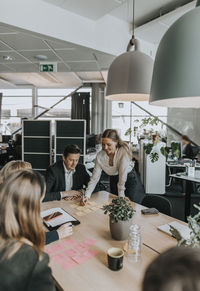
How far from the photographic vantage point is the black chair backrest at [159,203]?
1.98m

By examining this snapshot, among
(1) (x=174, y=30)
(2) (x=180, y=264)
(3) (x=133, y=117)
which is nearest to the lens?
(2) (x=180, y=264)

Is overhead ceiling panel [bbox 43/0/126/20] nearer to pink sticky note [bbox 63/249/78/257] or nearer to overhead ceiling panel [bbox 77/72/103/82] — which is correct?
pink sticky note [bbox 63/249/78/257]

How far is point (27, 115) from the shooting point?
380 inches

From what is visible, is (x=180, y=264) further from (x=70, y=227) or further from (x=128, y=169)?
(x=128, y=169)

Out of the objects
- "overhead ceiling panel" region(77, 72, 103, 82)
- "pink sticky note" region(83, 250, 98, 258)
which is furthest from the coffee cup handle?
"overhead ceiling panel" region(77, 72, 103, 82)

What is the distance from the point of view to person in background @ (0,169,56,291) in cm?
83

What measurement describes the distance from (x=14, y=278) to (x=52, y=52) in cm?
386

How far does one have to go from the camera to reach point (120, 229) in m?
1.39

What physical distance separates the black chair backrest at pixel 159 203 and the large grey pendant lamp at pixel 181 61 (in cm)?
153

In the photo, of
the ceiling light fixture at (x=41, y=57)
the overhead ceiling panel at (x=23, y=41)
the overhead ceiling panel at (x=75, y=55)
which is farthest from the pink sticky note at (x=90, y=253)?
the ceiling light fixture at (x=41, y=57)

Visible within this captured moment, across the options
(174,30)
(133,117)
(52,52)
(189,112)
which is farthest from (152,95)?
(133,117)

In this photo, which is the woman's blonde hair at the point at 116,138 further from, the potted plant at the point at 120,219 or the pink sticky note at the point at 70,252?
the pink sticky note at the point at 70,252

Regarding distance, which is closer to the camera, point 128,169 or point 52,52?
point 128,169

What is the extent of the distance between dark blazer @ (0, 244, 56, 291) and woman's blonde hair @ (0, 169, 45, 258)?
0.13 feet
